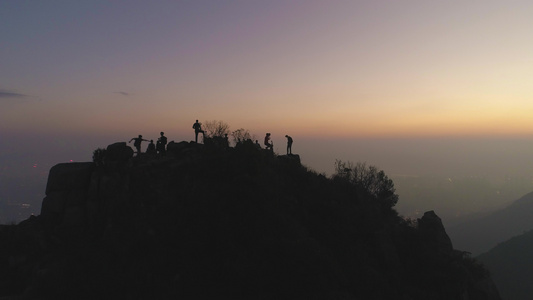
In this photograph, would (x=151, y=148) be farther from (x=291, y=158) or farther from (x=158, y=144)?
(x=291, y=158)

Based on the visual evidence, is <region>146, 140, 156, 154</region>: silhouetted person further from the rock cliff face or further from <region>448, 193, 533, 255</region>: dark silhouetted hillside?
<region>448, 193, 533, 255</region>: dark silhouetted hillside

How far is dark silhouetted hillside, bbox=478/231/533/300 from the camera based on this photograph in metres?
74.5

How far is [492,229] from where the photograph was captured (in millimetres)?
171875

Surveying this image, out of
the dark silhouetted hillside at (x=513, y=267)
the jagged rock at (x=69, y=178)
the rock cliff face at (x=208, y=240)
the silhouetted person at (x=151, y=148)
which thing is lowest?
the dark silhouetted hillside at (x=513, y=267)

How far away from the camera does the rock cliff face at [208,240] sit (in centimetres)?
1848

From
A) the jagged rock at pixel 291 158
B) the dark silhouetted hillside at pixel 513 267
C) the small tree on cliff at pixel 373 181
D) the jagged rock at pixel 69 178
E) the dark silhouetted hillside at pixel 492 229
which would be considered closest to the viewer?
the jagged rock at pixel 69 178

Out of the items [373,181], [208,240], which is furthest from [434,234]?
[208,240]

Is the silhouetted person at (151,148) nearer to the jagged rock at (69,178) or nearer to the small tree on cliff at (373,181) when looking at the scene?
the jagged rock at (69,178)

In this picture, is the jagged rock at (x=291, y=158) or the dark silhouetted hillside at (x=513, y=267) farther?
the dark silhouetted hillside at (x=513, y=267)

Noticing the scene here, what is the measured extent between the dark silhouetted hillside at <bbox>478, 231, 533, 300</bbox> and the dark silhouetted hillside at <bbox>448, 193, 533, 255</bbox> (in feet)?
175

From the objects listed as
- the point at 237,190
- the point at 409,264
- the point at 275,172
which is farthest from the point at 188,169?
the point at 409,264

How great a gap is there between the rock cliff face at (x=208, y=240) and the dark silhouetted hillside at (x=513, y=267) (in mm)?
63061

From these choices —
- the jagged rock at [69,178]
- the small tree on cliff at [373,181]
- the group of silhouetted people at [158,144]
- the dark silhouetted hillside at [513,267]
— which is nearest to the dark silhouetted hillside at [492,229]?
the dark silhouetted hillside at [513,267]

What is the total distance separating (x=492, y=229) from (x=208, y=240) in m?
200
